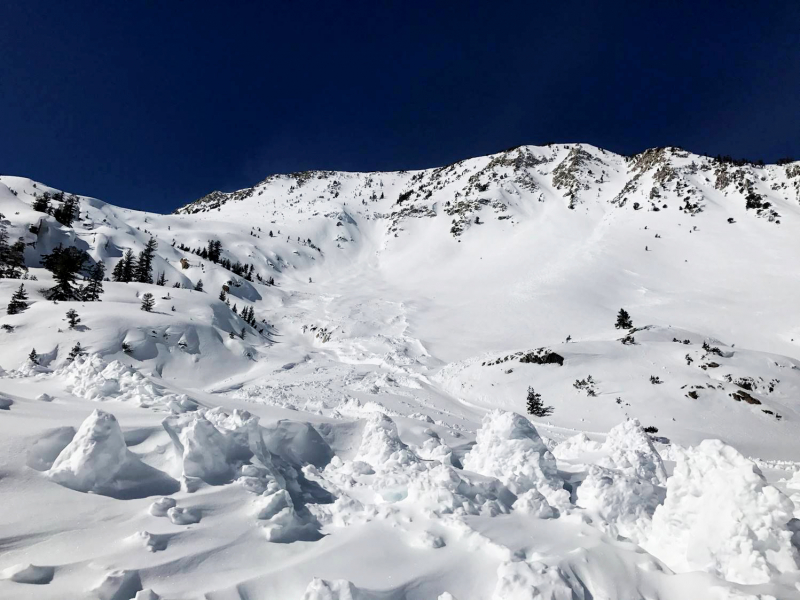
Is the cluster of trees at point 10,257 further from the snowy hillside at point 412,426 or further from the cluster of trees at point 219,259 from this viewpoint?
the cluster of trees at point 219,259

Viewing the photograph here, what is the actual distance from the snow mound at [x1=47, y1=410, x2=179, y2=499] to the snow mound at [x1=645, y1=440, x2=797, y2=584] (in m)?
7.36

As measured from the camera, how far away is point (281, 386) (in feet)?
71.6

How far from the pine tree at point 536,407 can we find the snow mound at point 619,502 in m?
14.2

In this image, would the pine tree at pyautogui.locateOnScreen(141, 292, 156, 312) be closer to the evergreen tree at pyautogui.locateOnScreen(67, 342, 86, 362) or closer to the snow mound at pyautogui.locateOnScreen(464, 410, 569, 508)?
the evergreen tree at pyautogui.locateOnScreen(67, 342, 86, 362)

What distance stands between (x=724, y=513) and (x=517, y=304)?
43579 mm

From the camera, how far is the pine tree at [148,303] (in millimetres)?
27312

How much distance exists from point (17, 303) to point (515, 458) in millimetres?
28730

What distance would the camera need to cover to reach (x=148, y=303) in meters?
27.7

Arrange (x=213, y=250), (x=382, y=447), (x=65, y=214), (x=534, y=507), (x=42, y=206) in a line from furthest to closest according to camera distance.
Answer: (x=213, y=250) < (x=65, y=214) < (x=42, y=206) < (x=382, y=447) < (x=534, y=507)

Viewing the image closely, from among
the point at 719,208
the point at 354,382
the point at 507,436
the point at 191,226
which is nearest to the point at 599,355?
→ the point at 354,382

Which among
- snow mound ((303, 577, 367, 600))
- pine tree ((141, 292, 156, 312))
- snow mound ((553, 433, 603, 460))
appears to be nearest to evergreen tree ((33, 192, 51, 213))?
pine tree ((141, 292, 156, 312))

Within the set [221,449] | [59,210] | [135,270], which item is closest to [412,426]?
[221,449]

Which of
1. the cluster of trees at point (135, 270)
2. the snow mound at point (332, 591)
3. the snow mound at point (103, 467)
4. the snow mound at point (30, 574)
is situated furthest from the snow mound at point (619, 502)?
the cluster of trees at point (135, 270)

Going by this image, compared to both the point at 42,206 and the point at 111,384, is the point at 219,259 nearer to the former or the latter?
the point at 42,206
